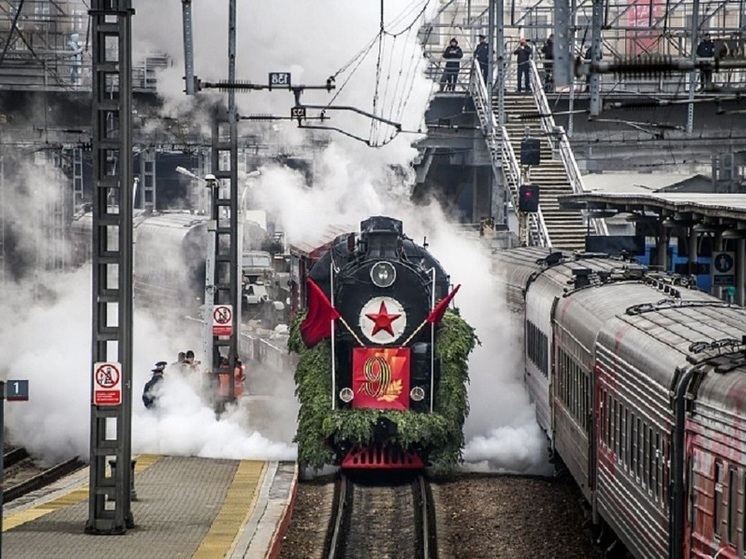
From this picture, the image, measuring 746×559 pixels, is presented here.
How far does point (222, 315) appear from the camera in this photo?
28.5 meters

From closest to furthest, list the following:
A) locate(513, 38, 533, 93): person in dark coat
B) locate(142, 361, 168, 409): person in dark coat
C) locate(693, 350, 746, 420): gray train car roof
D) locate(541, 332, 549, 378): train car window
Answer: locate(693, 350, 746, 420): gray train car roof → locate(541, 332, 549, 378): train car window → locate(142, 361, 168, 409): person in dark coat → locate(513, 38, 533, 93): person in dark coat

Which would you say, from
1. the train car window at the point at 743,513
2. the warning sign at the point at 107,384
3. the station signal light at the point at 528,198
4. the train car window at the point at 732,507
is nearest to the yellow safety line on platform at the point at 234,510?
the warning sign at the point at 107,384

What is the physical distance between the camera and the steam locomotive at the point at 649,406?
1100 centimetres

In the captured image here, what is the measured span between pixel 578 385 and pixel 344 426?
4.26 metres

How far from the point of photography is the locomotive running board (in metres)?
22.1

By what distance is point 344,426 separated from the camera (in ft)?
70.3

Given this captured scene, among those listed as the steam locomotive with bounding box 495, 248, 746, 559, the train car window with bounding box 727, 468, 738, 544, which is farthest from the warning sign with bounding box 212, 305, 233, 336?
the train car window with bounding box 727, 468, 738, 544

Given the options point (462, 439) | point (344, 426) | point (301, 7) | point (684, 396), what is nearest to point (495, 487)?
point (462, 439)

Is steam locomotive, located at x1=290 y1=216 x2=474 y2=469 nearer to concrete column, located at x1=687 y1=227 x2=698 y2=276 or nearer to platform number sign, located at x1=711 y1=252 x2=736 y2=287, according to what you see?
platform number sign, located at x1=711 y1=252 x2=736 y2=287

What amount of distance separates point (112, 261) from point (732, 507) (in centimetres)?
889

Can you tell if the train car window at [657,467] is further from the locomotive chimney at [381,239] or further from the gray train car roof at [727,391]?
the locomotive chimney at [381,239]

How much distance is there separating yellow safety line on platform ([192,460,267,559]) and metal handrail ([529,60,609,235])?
1747 cm

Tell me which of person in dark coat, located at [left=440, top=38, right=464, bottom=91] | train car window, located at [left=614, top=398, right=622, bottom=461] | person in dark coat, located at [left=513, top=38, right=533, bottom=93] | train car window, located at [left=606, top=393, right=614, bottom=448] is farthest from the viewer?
person in dark coat, located at [left=513, top=38, right=533, bottom=93]

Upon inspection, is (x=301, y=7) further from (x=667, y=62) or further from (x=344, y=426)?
(x=667, y=62)
